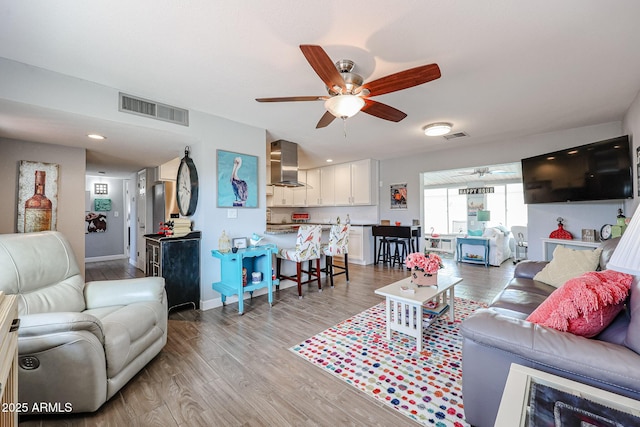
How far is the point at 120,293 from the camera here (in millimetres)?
2094

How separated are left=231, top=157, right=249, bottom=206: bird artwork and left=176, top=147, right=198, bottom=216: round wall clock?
0.46 metres

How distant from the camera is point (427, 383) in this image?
1.78 metres

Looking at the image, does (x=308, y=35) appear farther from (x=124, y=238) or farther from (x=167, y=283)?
(x=124, y=238)

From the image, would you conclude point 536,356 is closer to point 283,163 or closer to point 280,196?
point 283,163

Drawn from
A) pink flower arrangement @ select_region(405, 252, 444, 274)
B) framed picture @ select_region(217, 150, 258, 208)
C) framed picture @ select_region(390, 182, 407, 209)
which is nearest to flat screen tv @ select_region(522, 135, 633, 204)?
framed picture @ select_region(390, 182, 407, 209)

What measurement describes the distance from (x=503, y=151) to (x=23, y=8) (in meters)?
5.85

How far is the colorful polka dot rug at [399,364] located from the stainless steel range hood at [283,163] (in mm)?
2529

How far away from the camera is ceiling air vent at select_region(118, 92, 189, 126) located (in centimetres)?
258

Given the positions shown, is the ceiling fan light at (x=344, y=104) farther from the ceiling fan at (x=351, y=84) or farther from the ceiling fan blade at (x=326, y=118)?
the ceiling fan blade at (x=326, y=118)

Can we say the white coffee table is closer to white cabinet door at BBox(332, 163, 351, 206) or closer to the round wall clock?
the round wall clock

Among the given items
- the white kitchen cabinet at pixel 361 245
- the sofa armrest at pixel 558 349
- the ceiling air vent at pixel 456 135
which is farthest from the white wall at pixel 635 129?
the white kitchen cabinet at pixel 361 245

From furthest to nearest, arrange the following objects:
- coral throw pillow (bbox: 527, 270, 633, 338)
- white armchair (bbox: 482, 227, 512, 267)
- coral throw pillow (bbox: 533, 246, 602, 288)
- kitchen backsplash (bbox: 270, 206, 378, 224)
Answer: kitchen backsplash (bbox: 270, 206, 378, 224)
white armchair (bbox: 482, 227, 512, 267)
coral throw pillow (bbox: 533, 246, 602, 288)
coral throw pillow (bbox: 527, 270, 633, 338)

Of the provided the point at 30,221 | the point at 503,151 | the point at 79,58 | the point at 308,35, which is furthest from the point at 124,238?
the point at 503,151

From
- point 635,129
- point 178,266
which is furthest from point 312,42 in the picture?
point 635,129
